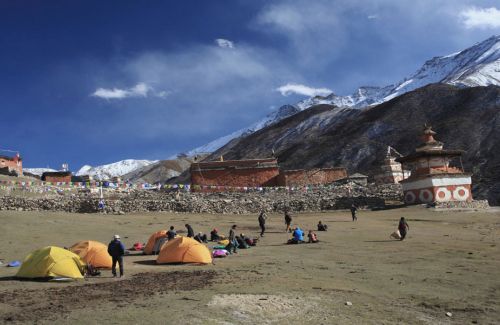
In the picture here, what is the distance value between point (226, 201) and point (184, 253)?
28.3 meters

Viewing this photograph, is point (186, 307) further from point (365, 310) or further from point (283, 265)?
point (283, 265)

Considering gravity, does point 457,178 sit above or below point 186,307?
above

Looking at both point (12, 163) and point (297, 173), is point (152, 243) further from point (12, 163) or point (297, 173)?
point (12, 163)

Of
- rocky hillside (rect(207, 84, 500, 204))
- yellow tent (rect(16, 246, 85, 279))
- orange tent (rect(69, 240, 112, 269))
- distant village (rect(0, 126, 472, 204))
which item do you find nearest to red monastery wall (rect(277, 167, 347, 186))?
distant village (rect(0, 126, 472, 204))

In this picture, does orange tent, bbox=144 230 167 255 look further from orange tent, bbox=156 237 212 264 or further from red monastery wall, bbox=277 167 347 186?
red monastery wall, bbox=277 167 347 186

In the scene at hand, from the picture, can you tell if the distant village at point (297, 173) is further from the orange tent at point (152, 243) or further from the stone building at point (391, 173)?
the orange tent at point (152, 243)

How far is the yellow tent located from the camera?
13109mm

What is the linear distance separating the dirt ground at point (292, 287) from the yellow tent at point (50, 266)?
0.38 metres

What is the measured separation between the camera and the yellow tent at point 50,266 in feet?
43.0

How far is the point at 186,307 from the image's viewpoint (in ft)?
31.7

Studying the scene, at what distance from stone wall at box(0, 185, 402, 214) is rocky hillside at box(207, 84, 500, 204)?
526 inches

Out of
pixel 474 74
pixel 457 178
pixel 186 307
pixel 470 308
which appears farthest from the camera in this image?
pixel 474 74

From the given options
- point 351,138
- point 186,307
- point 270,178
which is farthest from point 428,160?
point 351,138

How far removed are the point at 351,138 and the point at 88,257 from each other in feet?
278
